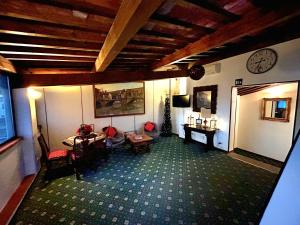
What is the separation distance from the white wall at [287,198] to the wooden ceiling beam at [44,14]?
2300 mm

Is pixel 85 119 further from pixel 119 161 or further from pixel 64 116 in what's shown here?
pixel 119 161

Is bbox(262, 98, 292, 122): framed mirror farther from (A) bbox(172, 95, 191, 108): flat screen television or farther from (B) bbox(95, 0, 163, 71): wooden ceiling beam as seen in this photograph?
(B) bbox(95, 0, 163, 71): wooden ceiling beam

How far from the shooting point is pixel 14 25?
1642mm

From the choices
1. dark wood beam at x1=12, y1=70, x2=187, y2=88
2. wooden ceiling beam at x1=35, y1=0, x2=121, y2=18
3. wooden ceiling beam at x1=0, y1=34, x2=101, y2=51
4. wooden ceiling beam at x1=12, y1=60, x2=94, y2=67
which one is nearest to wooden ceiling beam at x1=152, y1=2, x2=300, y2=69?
dark wood beam at x1=12, y1=70, x2=187, y2=88

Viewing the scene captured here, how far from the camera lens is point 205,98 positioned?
5293 millimetres

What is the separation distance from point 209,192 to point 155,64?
10.4 ft

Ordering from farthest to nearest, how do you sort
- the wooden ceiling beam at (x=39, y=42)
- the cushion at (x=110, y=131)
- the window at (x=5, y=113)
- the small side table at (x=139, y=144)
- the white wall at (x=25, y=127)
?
the cushion at (x=110, y=131) → the small side table at (x=139, y=144) → the white wall at (x=25, y=127) → the window at (x=5, y=113) → the wooden ceiling beam at (x=39, y=42)

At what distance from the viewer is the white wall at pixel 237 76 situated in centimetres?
313

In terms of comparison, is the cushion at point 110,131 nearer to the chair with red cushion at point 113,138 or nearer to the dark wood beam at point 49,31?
the chair with red cushion at point 113,138

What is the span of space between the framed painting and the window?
263 cm

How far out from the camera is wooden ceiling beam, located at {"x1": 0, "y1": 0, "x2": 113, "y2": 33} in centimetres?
130

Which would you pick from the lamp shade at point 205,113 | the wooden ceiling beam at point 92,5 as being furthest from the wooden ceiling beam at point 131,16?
the lamp shade at point 205,113

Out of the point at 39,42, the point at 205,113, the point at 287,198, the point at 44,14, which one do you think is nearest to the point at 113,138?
the point at 205,113

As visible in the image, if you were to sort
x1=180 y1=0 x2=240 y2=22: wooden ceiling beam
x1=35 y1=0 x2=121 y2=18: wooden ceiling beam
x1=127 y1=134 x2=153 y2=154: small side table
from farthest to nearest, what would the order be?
1. x1=127 y1=134 x2=153 y2=154: small side table
2. x1=180 y1=0 x2=240 y2=22: wooden ceiling beam
3. x1=35 y1=0 x2=121 y2=18: wooden ceiling beam
